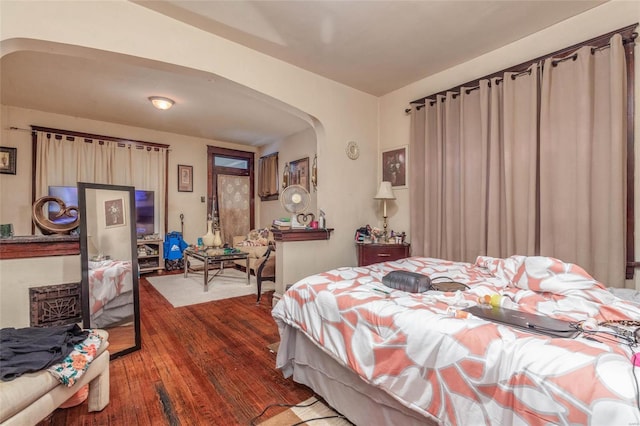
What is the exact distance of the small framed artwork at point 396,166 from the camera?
3.65 m

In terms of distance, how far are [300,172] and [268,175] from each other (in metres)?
1.11

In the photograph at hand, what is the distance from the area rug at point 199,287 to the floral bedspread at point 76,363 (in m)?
1.98

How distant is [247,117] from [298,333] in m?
3.96

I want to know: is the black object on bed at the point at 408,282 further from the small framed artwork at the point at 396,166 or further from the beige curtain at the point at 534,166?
the small framed artwork at the point at 396,166

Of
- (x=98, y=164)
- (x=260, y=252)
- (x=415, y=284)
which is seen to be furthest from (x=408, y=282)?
(x=98, y=164)

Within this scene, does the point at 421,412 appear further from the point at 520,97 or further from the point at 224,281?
the point at 224,281

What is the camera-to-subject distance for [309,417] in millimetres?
1563

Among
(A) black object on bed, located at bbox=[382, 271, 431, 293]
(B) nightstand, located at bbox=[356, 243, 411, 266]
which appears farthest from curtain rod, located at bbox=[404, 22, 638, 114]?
(A) black object on bed, located at bbox=[382, 271, 431, 293]

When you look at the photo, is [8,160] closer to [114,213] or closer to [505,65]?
[114,213]

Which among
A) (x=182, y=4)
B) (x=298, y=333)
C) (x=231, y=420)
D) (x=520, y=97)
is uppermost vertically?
(x=182, y=4)

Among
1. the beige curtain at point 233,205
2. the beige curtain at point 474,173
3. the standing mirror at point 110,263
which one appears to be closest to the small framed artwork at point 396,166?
the beige curtain at point 474,173

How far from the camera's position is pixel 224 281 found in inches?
183

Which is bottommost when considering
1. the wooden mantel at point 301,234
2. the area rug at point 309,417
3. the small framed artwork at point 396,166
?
the area rug at point 309,417

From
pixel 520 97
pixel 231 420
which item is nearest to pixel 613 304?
pixel 231 420
